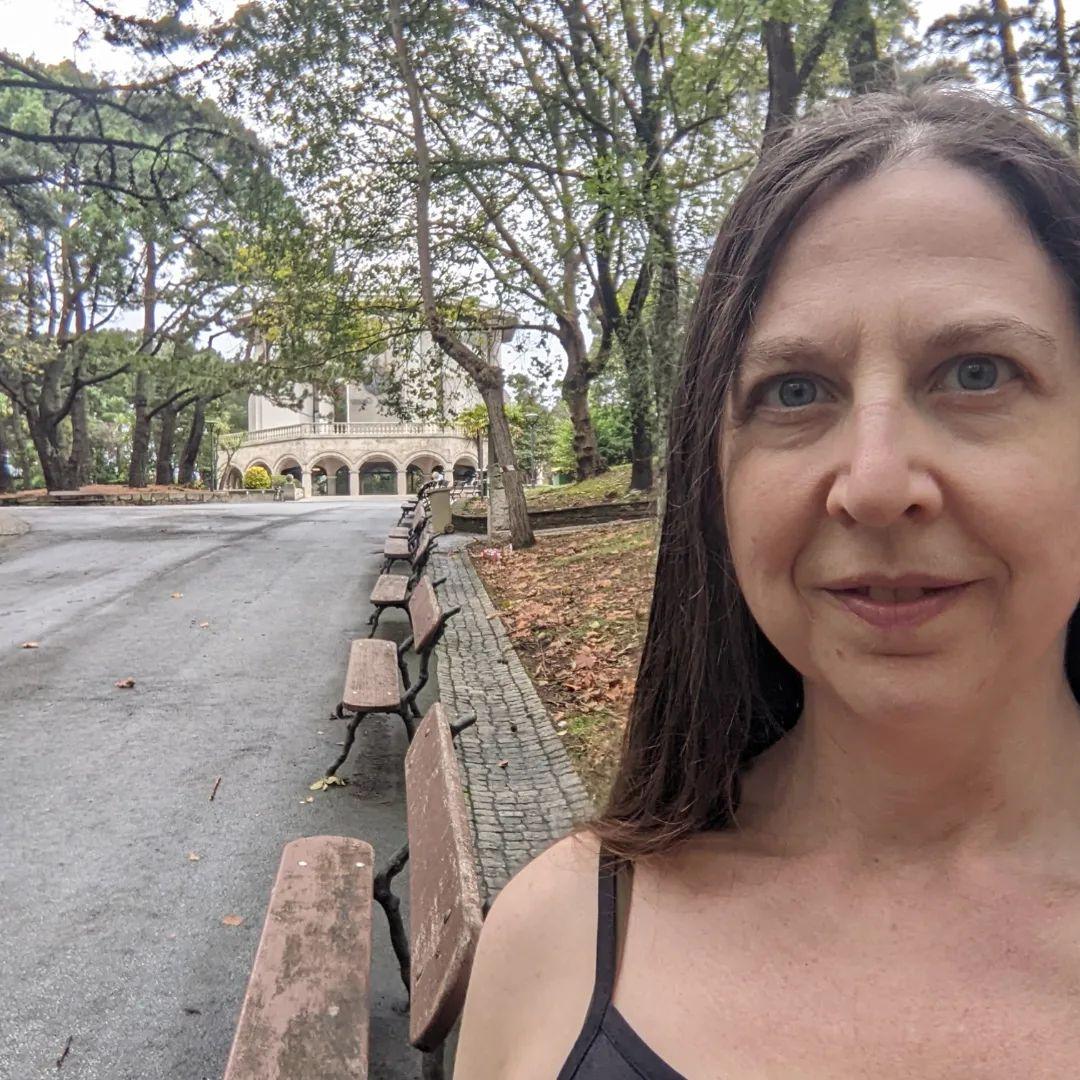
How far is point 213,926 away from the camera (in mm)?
3885

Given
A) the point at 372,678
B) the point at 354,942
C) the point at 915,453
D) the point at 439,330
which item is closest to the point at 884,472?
the point at 915,453

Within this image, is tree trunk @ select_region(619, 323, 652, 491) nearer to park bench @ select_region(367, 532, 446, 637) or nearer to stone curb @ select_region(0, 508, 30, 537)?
park bench @ select_region(367, 532, 446, 637)

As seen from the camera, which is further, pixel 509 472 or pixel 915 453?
pixel 509 472

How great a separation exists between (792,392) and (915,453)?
0.52 feet

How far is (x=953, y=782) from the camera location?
0.96m

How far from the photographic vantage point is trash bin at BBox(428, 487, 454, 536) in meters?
19.6

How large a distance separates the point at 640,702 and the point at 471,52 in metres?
13.4

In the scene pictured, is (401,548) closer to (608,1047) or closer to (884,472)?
(608,1047)

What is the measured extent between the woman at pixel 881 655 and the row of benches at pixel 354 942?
1117 millimetres

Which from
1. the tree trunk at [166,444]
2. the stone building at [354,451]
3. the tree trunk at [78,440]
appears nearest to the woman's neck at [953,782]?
the tree trunk at [78,440]

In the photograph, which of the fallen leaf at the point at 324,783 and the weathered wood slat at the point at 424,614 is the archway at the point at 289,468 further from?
the fallen leaf at the point at 324,783

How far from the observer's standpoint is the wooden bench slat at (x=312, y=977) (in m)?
2.21

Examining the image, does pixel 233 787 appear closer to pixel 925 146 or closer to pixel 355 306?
pixel 925 146

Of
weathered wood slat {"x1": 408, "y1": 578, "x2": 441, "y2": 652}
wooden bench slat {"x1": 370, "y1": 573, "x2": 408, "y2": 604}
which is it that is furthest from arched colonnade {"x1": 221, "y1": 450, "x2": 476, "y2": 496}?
weathered wood slat {"x1": 408, "y1": 578, "x2": 441, "y2": 652}
